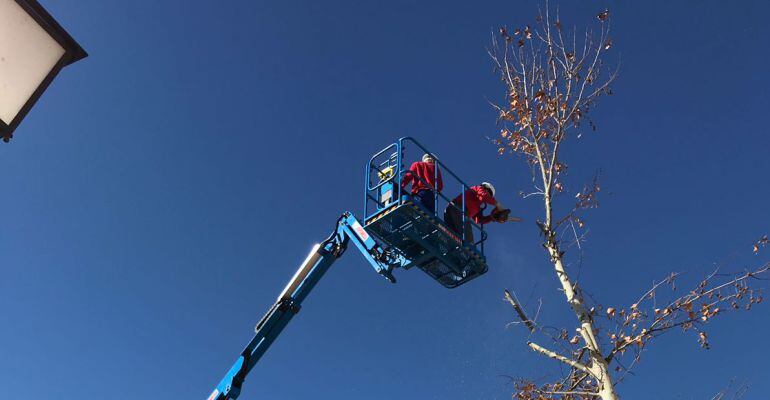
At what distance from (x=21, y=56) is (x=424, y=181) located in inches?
400

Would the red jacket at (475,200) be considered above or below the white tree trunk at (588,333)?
above

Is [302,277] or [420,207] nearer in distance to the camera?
[420,207]

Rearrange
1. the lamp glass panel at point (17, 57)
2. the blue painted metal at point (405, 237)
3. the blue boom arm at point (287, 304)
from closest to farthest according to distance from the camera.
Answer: the lamp glass panel at point (17, 57)
the blue painted metal at point (405, 237)
the blue boom arm at point (287, 304)

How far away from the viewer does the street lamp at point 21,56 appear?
2.98 metres

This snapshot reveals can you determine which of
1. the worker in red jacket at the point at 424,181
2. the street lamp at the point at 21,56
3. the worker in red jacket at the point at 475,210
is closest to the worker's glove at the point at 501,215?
the worker in red jacket at the point at 475,210

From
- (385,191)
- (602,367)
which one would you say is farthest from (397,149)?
(602,367)

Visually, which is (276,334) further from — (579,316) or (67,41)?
(67,41)

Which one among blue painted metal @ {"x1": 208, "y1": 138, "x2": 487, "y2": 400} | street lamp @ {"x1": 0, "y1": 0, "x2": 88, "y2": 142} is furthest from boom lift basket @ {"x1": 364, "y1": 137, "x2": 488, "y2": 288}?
street lamp @ {"x1": 0, "y1": 0, "x2": 88, "y2": 142}

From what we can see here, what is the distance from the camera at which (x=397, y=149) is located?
1283 cm

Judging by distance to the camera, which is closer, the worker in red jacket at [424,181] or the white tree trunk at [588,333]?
the white tree trunk at [588,333]

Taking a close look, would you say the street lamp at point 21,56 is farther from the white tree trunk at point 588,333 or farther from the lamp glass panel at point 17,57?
the white tree trunk at point 588,333

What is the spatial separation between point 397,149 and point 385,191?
91 centimetres

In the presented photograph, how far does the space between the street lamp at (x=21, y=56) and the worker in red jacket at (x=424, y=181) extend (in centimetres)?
948

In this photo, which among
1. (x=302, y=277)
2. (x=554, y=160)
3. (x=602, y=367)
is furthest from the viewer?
(x=302, y=277)
